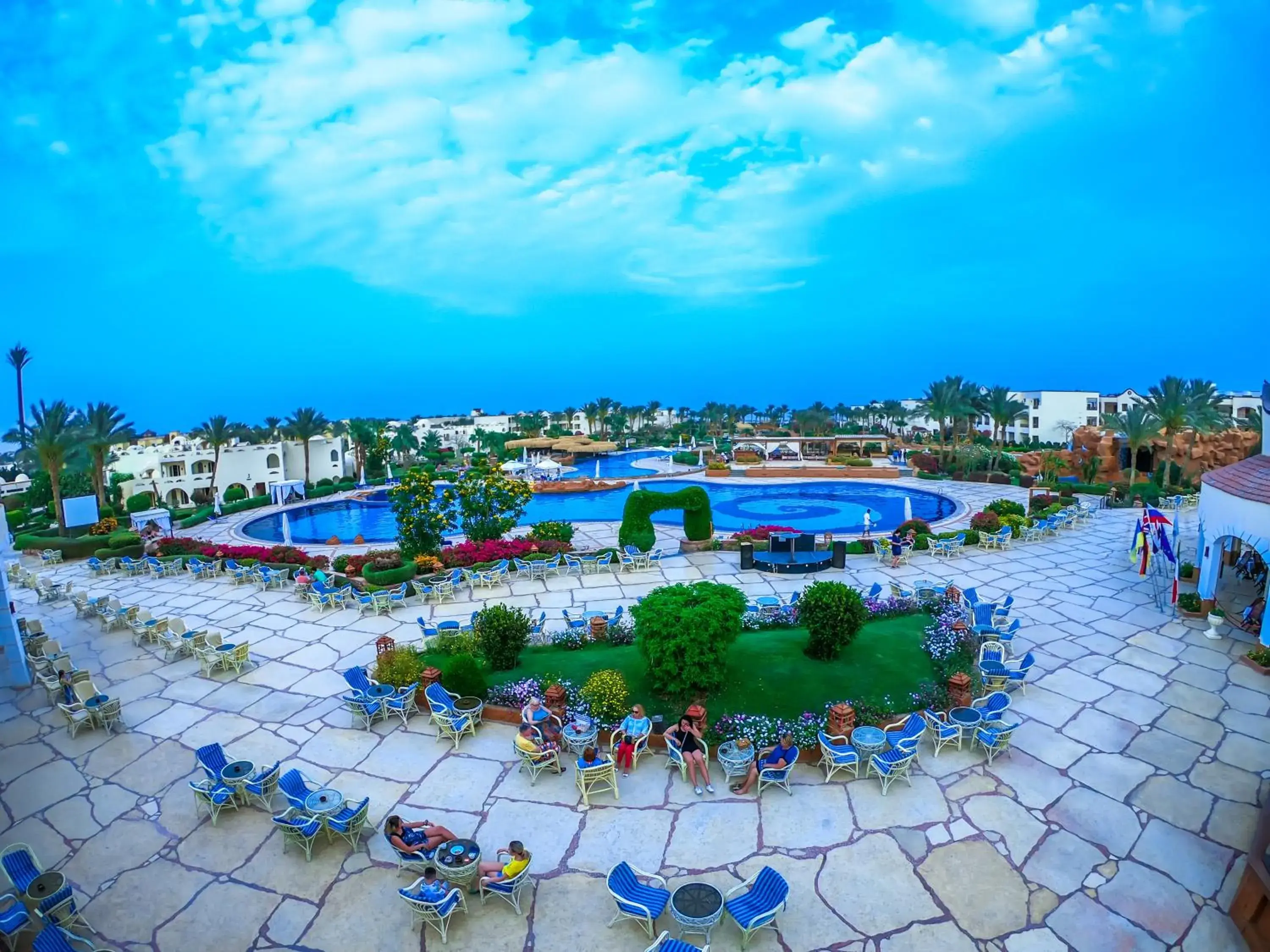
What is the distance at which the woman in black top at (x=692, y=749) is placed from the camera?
8727 mm

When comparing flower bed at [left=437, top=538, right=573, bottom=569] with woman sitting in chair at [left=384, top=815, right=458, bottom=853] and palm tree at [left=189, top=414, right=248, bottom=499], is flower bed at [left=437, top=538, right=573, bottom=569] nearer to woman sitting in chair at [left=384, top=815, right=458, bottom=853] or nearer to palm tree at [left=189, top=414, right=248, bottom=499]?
woman sitting in chair at [left=384, top=815, right=458, bottom=853]

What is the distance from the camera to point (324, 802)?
7.73 m

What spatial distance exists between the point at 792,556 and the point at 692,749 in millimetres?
11660

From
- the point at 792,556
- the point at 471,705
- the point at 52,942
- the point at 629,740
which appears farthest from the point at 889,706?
the point at 52,942

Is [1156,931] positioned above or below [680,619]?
below

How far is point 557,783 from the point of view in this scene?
8.90m

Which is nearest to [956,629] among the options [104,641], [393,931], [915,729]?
[915,729]

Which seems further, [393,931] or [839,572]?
[839,572]

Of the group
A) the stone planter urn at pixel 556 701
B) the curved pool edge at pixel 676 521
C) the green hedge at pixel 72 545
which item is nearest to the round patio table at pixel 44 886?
the stone planter urn at pixel 556 701

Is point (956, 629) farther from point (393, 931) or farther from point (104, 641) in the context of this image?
point (104, 641)

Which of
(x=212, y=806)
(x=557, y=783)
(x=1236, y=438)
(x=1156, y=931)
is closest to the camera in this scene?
(x=1156, y=931)

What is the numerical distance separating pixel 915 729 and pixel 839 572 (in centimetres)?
1087

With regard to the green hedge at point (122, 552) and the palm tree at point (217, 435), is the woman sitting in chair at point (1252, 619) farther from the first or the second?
the palm tree at point (217, 435)

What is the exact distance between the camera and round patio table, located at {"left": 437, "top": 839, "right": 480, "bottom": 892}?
263 inches
